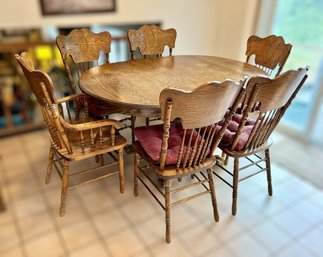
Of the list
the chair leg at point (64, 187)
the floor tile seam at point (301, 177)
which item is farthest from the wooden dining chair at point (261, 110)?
the chair leg at point (64, 187)

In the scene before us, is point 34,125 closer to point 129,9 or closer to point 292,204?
point 129,9

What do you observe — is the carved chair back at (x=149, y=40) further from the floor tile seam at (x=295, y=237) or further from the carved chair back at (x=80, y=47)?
the floor tile seam at (x=295, y=237)

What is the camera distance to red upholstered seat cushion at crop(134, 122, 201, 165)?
Result: 159cm

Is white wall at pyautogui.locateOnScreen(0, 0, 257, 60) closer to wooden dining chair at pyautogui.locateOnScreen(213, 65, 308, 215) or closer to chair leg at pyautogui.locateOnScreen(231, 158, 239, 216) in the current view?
wooden dining chair at pyautogui.locateOnScreen(213, 65, 308, 215)

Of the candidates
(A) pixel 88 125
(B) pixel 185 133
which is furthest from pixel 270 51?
(A) pixel 88 125

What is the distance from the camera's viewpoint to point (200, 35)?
3584mm

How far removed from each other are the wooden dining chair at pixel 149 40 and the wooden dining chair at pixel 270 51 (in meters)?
0.76

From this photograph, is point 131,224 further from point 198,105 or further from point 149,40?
point 149,40

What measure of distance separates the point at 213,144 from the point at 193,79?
493mm

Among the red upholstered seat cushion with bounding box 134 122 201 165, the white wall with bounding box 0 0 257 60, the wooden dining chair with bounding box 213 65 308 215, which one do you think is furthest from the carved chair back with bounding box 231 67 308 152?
the white wall with bounding box 0 0 257 60

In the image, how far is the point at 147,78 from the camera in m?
1.88

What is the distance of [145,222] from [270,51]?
5.51ft

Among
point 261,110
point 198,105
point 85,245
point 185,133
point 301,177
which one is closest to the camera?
point 198,105

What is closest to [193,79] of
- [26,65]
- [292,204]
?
[26,65]
